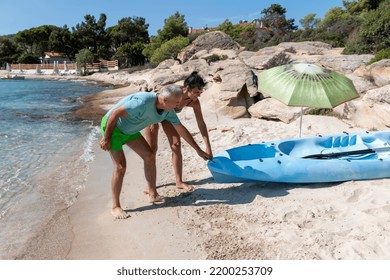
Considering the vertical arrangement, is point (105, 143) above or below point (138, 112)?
below

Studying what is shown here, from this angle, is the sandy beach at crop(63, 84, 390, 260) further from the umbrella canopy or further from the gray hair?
the gray hair

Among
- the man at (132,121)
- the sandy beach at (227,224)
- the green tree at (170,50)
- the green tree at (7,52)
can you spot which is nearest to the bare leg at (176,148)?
the sandy beach at (227,224)

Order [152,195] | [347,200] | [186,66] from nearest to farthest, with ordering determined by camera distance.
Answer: [347,200] → [152,195] → [186,66]

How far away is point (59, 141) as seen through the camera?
8.54 m

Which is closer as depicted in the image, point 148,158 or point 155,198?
point 148,158

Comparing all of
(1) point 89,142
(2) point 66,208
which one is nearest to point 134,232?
(2) point 66,208

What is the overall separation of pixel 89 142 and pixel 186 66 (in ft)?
42.8

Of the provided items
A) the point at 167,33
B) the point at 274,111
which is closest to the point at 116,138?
the point at 274,111

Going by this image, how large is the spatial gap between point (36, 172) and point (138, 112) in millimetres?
3521

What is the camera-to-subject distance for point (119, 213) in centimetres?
387

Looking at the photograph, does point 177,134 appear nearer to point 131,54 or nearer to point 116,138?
point 116,138

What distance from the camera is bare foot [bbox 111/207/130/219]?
3.84 m

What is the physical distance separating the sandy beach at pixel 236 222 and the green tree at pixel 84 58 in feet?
160

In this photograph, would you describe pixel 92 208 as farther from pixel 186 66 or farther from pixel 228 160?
pixel 186 66
